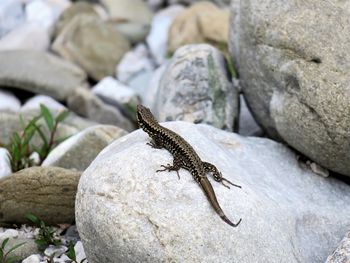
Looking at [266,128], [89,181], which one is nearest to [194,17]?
[266,128]

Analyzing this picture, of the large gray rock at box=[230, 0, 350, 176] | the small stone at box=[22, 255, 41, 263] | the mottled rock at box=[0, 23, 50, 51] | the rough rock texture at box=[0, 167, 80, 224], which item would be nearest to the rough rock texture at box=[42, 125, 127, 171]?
the rough rock texture at box=[0, 167, 80, 224]

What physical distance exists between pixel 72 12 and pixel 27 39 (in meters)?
1.40

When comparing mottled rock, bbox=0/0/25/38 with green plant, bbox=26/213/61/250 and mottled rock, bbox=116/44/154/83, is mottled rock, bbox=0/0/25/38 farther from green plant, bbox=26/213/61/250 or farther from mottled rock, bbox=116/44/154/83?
green plant, bbox=26/213/61/250

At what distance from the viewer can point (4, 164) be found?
26.5ft

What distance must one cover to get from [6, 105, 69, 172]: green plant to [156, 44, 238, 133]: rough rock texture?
4.71 ft

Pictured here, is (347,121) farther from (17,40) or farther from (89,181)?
(17,40)

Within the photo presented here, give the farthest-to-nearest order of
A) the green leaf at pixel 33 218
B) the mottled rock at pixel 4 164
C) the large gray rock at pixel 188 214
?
the mottled rock at pixel 4 164 < the green leaf at pixel 33 218 < the large gray rock at pixel 188 214

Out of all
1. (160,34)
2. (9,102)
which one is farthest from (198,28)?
(9,102)

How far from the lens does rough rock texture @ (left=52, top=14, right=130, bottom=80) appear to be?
1239cm

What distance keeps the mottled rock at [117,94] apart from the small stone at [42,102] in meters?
0.74

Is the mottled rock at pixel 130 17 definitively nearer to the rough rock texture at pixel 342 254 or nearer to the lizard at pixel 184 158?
the lizard at pixel 184 158

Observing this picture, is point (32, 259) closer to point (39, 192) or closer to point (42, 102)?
point (39, 192)

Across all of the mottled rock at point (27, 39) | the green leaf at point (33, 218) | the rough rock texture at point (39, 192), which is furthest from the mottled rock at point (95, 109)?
the green leaf at point (33, 218)

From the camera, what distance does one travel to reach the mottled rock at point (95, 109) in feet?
35.3
